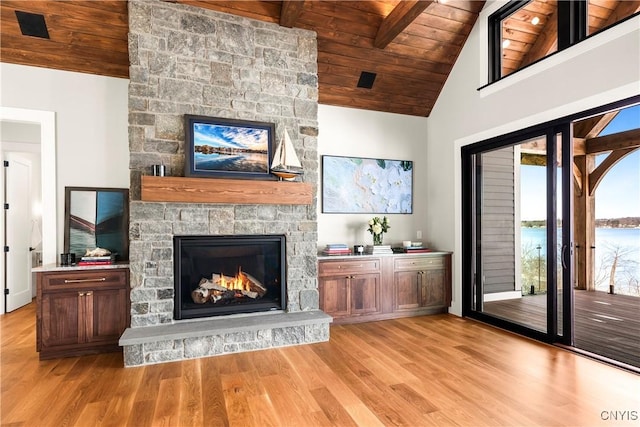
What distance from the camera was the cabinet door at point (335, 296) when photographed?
4328 millimetres

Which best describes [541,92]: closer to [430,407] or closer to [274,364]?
[430,407]

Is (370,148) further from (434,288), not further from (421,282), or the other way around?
(434,288)

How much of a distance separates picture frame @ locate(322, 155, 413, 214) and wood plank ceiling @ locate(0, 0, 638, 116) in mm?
846

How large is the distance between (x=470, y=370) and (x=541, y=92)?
2.93 meters

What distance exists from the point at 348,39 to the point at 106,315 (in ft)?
13.6

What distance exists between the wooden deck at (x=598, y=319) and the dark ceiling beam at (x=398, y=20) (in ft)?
11.3

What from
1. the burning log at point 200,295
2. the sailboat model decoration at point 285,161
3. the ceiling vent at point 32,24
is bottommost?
the burning log at point 200,295

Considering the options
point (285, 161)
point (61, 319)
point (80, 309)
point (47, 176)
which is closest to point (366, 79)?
point (285, 161)

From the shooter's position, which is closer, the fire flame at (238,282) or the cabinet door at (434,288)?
the fire flame at (238,282)

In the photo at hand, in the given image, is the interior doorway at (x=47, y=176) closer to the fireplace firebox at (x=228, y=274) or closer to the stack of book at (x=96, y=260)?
the stack of book at (x=96, y=260)

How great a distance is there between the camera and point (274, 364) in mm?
3205

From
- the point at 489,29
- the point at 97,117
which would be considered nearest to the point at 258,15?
the point at 97,117

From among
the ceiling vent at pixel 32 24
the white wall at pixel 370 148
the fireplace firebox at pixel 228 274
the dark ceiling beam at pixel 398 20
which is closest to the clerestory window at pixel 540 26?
the dark ceiling beam at pixel 398 20

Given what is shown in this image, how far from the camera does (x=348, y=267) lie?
4.44 meters
